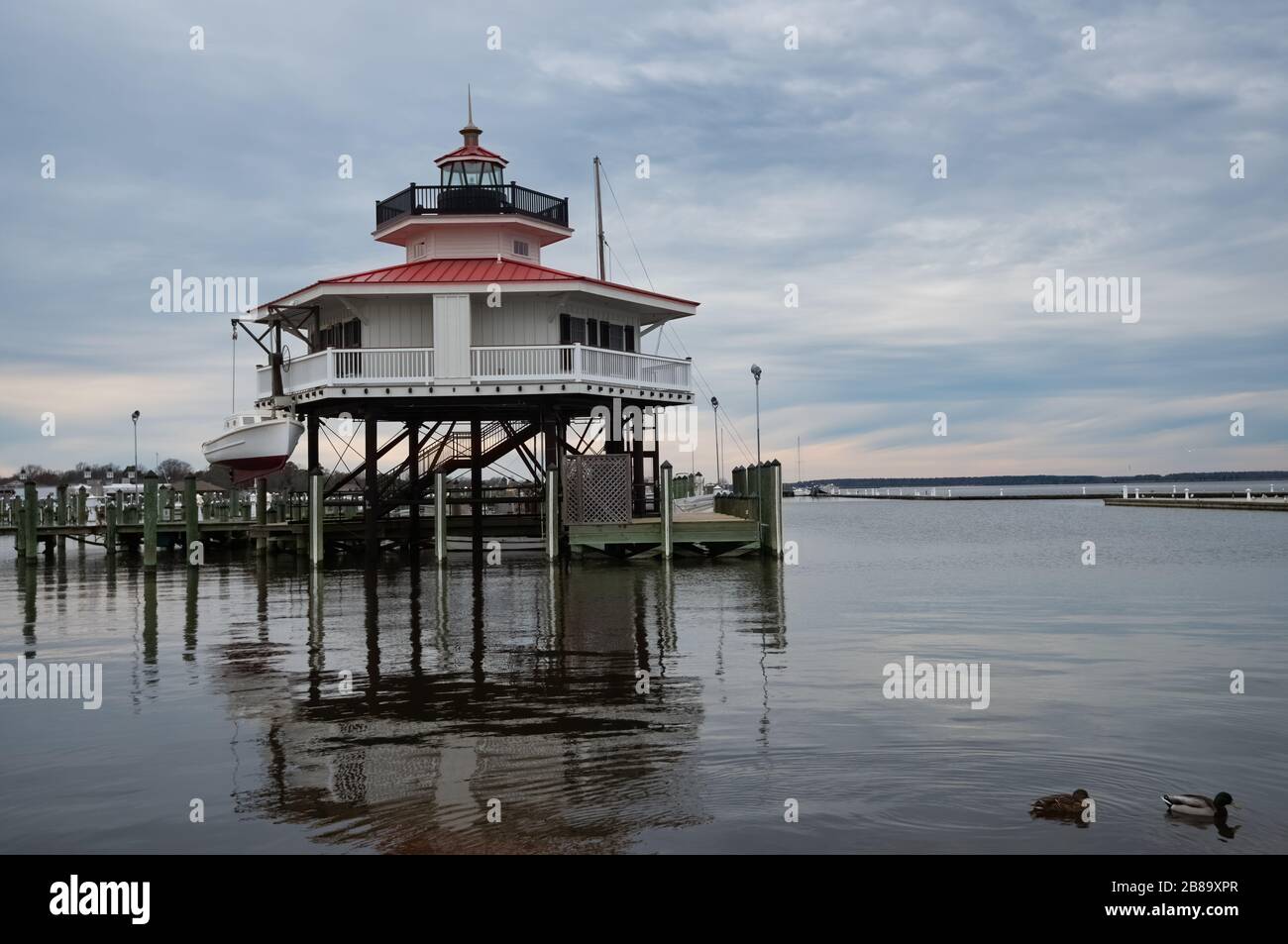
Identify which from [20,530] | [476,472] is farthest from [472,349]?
[20,530]

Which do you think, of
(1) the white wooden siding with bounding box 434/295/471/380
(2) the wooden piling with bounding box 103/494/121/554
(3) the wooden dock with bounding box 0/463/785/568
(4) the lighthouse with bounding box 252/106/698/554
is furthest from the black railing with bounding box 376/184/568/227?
(2) the wooden piling with bounding box 103/494/121/554

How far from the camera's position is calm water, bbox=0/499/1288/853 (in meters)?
7.91

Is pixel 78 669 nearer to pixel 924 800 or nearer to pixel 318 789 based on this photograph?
pixel 318 789

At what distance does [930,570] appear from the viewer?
31094 millimetres

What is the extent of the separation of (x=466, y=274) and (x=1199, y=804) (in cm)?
2817

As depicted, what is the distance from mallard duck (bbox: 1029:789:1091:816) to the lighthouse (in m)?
23.3

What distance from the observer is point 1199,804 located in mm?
7930

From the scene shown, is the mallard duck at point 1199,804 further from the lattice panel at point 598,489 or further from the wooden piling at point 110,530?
the wooden piling at point 110,530

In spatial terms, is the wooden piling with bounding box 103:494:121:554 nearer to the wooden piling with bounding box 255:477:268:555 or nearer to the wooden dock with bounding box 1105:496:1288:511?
the wooden piling with bounding box 255:477:268:555

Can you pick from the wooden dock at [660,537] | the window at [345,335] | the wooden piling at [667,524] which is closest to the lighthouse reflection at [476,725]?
the wooden piling at [667,524]

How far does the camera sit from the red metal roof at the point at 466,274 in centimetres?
3228

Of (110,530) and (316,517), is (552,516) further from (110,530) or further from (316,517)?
(110,530)
